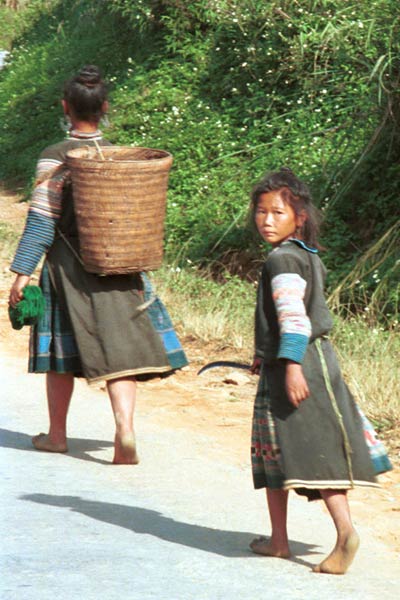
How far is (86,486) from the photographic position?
18.3ft

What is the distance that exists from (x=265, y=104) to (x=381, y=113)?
11.9 feet

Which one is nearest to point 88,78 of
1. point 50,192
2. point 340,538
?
point 50,192

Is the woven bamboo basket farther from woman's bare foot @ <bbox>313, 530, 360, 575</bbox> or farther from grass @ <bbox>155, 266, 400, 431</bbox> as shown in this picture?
woman's bare foot @ <bbox>313, 530, 360, 575</bbox>

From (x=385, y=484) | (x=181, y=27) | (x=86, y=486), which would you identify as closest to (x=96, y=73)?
(x=86, y=486)

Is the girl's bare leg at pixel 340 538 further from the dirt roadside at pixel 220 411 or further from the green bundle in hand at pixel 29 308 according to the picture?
the green bundle in hand at pixel 29 308

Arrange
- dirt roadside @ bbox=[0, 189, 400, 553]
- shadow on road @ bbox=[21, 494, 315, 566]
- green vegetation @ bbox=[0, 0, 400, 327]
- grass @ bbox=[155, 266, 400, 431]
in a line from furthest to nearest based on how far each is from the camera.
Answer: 1. green vegetation @ bbox=[0, 0, 400, 327]
2. grass @ bbox=[155, 266, 400, 431]
3. dirt roadside @ bbox=[0, 189, 400, 553]
4. shadow on road @ bbox=[21, 494, 315, 566]

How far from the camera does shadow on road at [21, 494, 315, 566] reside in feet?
15.6

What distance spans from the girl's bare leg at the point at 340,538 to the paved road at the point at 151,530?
0.15 feet

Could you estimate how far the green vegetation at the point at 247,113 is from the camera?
10.1m

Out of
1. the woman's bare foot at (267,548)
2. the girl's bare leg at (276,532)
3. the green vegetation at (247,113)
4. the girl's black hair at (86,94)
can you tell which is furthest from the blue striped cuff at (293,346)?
the green vegetation at (247,113)

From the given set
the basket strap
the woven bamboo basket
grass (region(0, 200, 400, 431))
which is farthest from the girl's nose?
grass (region(0, 200, 400, 431))

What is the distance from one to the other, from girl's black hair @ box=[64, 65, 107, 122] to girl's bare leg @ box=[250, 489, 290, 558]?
2336 millimetres

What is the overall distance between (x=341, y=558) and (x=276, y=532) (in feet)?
0.97

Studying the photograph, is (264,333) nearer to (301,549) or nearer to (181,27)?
(301,549)
